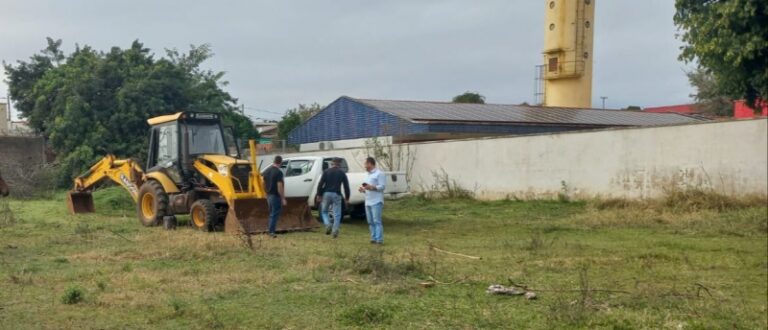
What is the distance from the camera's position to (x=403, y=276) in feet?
27.8

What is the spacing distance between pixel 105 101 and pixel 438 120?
1572cm

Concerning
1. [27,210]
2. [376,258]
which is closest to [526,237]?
[376,258]

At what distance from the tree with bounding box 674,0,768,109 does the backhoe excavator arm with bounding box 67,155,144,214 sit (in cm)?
1283

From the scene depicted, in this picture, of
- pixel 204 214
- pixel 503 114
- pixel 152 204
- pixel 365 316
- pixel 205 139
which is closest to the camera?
pixel 365 316

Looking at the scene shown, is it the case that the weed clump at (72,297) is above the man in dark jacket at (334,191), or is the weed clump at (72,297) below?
below

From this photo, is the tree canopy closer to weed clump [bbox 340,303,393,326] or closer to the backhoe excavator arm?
the backhoe excavator arm

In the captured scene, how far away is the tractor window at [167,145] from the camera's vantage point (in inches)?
608

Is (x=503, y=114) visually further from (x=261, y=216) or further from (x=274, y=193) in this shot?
(x=274, y=193)

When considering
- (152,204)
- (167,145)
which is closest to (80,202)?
(152,204)

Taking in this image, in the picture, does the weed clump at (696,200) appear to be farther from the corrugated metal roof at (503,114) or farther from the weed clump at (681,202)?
the corrugated metal roof at (503,114)

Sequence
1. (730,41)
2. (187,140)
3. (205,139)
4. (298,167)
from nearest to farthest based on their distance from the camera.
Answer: (730,41)
(187,140)
(205,139)
(298,167)

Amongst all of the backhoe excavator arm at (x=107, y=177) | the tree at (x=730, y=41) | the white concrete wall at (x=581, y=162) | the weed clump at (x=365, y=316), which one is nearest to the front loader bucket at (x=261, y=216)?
the backhoe excavator arm at (x=107, y=177)

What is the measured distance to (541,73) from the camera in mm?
37938

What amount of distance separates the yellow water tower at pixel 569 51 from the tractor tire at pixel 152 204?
25041mm
